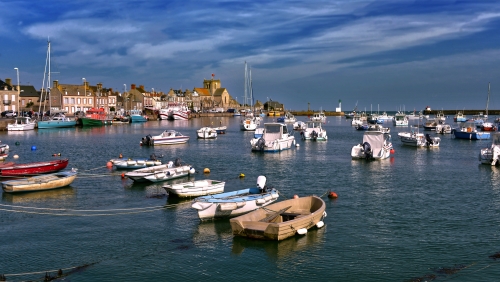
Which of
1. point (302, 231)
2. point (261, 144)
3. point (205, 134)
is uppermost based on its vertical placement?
point (205, 134)

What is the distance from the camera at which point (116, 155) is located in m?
53.2

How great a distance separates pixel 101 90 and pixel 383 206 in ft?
459

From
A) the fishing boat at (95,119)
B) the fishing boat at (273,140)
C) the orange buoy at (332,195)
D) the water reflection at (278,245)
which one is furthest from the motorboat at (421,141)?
the fishing boat at (95,119)

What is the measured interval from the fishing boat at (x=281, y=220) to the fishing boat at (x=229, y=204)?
1.75 m

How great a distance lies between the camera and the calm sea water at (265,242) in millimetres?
18125

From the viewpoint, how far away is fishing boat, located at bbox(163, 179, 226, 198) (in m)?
28.2

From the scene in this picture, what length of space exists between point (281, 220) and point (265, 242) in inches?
86.0

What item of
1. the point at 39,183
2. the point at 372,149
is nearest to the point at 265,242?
the point at 39,183

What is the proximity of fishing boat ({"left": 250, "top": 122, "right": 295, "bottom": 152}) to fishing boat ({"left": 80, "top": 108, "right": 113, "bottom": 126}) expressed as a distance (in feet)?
212

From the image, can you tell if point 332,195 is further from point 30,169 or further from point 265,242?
point 30,169

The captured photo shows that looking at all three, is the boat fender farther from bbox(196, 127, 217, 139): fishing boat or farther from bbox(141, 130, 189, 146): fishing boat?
bbox(196, 127, 217, 139): fishing boat

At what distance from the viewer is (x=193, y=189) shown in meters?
28.5

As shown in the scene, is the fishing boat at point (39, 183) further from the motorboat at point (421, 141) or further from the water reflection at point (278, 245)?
the motorboat at point (421, 141)

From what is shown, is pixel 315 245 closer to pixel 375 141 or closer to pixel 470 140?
pixel 375 141
